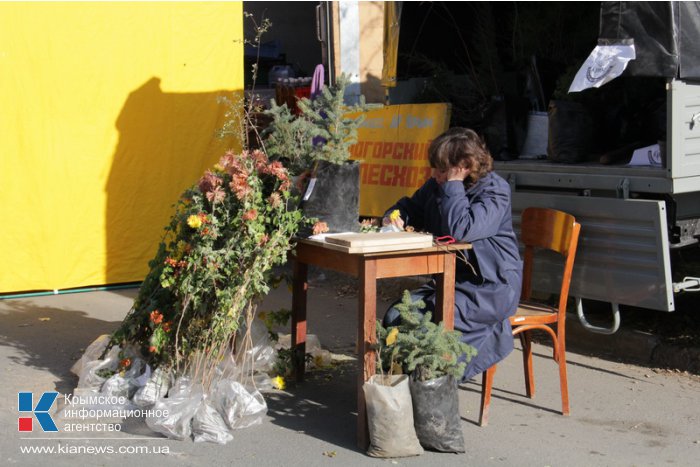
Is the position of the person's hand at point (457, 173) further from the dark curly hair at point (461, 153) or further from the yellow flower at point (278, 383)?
the yellow flower at point (278, 383)

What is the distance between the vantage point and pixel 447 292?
13.9ft

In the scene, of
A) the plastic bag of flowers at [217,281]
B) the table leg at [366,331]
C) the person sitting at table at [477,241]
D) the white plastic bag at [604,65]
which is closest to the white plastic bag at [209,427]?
the plastic bag of flowers at [217,281]

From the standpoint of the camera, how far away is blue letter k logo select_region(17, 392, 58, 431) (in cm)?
441

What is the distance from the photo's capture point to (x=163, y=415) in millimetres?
4246

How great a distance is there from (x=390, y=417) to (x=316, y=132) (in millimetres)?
1473

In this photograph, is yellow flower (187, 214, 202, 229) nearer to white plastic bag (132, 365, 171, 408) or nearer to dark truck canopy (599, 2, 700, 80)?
white plastic bag (132, 365, 171, 408)

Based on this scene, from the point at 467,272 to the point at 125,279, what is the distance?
4.11 meters

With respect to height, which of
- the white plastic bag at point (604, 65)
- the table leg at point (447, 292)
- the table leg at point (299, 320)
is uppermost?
the white plastic bag at point (604, 65)

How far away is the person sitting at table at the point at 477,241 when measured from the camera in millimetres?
4258

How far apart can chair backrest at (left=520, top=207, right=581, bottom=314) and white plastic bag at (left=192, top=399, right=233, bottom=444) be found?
1.90 metres

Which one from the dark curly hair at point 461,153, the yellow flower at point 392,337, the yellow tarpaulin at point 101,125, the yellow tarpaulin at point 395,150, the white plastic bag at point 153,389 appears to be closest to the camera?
the yellow flower at point 392,337

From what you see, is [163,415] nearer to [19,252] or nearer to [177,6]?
[19,252]

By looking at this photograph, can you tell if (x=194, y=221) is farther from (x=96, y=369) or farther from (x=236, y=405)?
(x=96, y=369)

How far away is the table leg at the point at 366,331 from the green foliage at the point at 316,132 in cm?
66
